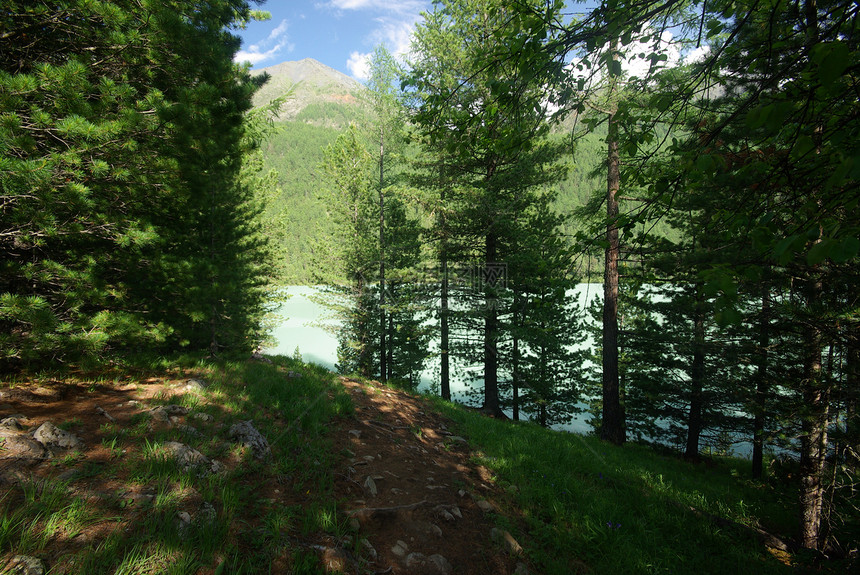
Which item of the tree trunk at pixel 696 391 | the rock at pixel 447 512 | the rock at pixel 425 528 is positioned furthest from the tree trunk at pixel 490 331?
the rock at pixel 425 528

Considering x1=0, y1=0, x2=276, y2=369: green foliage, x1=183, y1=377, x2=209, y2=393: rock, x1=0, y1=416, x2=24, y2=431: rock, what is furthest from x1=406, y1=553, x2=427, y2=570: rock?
x1=0, y1=0, x2=276, y2=369: green foliage

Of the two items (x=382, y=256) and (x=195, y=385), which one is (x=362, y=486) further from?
(x=382, y=256)

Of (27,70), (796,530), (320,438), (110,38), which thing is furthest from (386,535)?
(796,530)

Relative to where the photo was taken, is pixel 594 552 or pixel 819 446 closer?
pixel 594 552

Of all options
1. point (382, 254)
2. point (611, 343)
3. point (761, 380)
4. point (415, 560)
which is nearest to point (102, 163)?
point (415, 560)

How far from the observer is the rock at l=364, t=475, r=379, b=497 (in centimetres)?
350

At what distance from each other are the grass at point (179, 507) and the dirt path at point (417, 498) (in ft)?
1.20

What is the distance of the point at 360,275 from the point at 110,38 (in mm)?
13116

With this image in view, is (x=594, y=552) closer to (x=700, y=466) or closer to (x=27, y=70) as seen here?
(x=27, y=70)

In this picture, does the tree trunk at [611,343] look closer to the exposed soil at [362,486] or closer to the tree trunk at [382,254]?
the exposed soil at [362,486]

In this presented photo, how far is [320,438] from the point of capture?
4.31 meters

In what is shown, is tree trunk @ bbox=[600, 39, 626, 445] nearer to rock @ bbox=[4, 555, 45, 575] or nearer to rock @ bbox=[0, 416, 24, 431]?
rock @ bbox=[4, 555, 45, 575]

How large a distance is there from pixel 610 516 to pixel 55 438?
18.5 feet

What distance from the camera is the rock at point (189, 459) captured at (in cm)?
298
